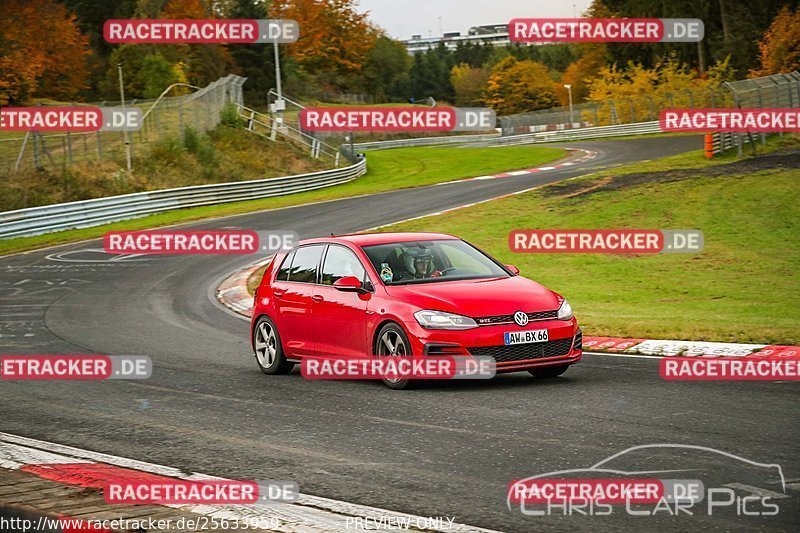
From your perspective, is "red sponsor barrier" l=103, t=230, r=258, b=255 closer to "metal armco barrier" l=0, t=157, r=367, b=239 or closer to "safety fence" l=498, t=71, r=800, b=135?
"metal armco barrier" l=0, t=157, r=367, b=239

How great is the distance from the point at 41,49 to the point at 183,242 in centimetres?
4718

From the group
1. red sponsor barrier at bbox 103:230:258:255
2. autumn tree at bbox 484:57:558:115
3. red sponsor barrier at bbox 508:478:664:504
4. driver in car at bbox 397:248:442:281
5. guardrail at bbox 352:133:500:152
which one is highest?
autumn tree at bbox 484:57:558:115

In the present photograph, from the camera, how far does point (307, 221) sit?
33.3 metres

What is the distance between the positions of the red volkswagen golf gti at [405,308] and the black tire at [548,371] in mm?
13

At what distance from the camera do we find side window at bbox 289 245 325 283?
40.2 feet

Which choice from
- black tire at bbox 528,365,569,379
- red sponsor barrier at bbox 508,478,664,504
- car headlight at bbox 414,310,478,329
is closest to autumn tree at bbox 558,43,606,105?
black tire at bbox 528,365,569,379

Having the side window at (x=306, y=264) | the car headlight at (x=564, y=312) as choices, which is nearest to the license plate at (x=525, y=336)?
the car headlight at (x=564, y=312)

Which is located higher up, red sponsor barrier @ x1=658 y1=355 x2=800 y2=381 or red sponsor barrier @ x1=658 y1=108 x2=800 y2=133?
red sponsor barrier @ x1=658 y1=108 x2=800 y2=133

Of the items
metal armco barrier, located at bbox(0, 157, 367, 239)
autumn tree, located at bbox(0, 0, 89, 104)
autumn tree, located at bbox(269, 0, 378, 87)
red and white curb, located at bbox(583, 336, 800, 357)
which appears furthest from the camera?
autumn tree, located at bbox(269, 0, 378, 87)

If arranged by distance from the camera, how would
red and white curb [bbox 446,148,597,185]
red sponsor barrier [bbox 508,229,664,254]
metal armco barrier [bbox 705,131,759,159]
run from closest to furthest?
red sponsor barrier [bbox 508,229,664,254] < metal armco barrier [bbox 705,131,759,159] < red and white curb [bbox 446,148,597,185]

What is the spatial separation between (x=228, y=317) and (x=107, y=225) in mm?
18815

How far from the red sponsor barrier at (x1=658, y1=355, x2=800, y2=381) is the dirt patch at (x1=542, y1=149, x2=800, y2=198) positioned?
21294 mm

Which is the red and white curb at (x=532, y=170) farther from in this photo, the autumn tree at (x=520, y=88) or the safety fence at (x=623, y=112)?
the autumn tree at (x=520, y=88)

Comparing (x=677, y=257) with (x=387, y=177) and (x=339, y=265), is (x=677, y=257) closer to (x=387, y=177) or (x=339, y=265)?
(x=339, y=265)
